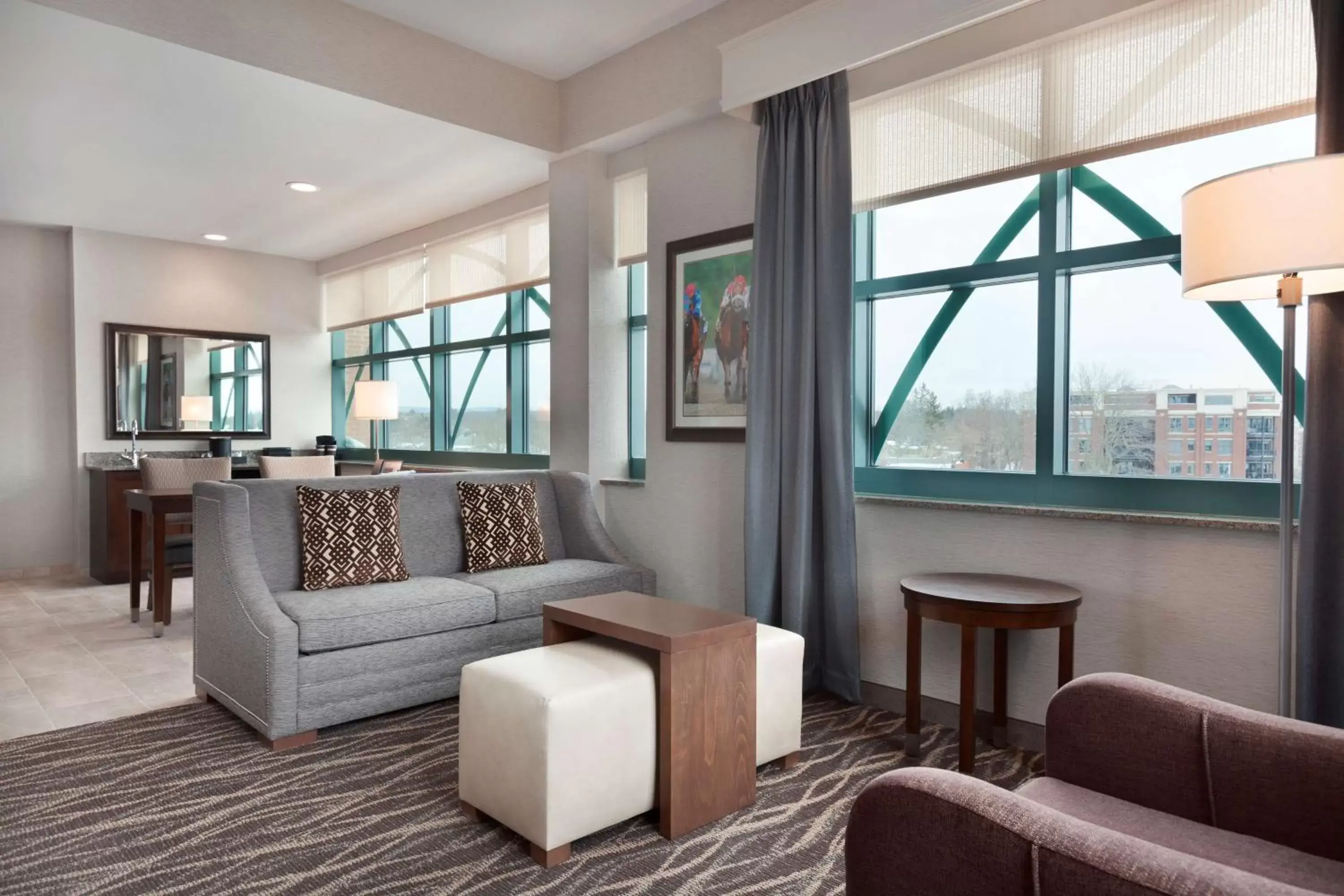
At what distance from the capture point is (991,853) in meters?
1.11

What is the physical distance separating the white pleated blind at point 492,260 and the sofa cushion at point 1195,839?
3956 mm

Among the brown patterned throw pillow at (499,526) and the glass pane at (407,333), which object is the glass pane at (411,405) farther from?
the brown patterned throw pillow at (499,526)

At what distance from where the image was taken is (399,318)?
272 inches

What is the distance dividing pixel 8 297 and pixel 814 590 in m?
6.30

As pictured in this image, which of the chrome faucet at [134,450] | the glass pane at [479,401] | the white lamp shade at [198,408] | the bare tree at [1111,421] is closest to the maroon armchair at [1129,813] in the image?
the bare tree at [1111,421]

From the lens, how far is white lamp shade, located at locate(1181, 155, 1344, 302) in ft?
5.51

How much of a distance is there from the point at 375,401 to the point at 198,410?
2050 mm

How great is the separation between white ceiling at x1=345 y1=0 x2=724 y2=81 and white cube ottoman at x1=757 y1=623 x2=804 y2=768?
2812 millimetres

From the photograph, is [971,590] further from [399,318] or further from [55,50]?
[399,318]

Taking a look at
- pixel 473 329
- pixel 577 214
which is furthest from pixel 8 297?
pixel 577 214

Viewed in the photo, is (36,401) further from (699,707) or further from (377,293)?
(699,707)

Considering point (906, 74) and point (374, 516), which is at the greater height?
point (906, 74)

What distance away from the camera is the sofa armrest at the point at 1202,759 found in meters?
1.36

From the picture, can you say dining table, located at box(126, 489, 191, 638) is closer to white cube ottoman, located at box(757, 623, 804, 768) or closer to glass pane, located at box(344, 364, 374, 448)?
glass pane, located at box(344, 364, 374, 448)
